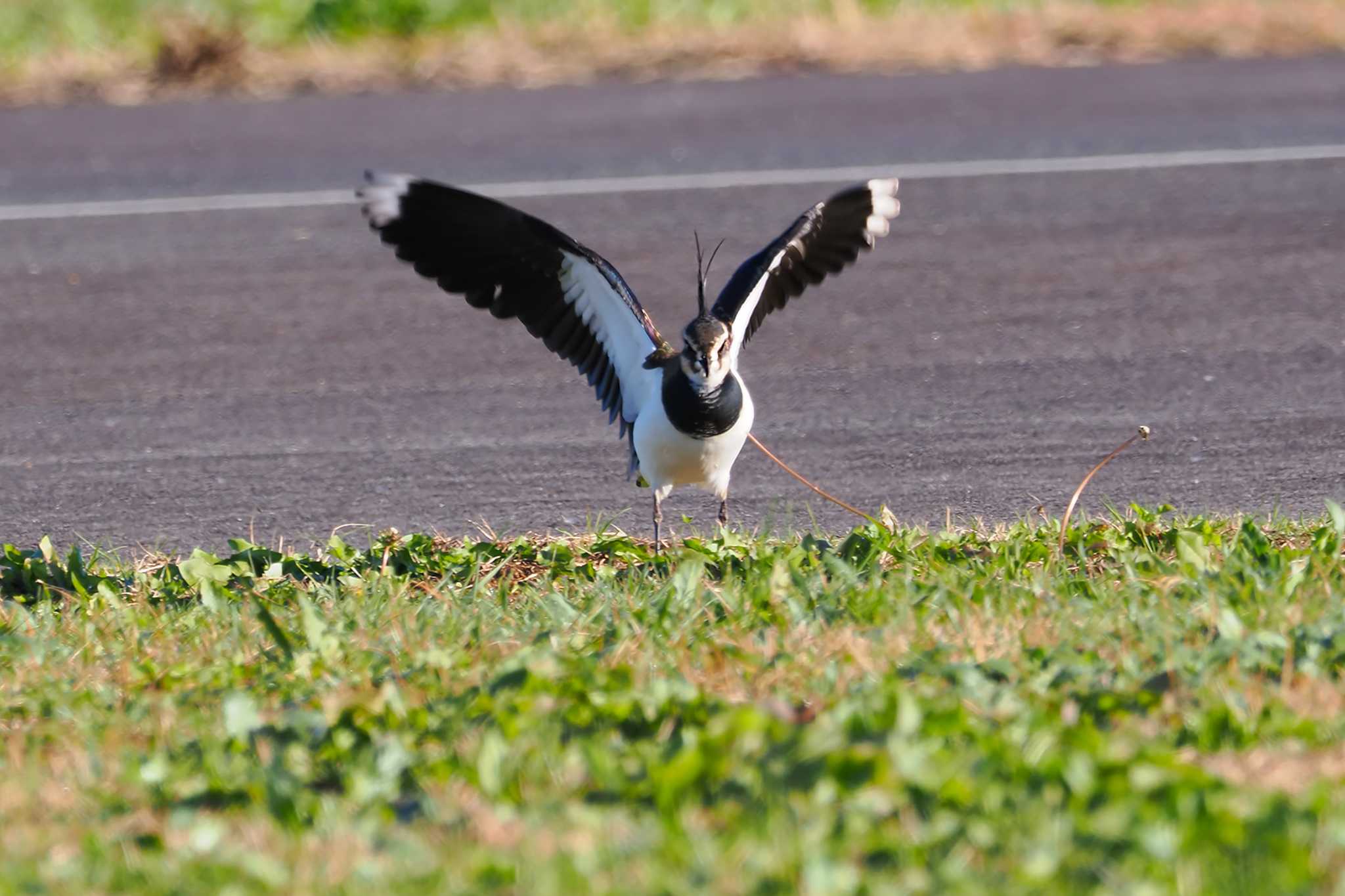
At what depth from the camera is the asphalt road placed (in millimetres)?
5219

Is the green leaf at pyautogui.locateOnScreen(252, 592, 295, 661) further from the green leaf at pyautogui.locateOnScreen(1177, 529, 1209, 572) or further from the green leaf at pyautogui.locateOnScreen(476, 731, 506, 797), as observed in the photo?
the green leaf at pyautogui.locateOnScreen(1177, 529, 1209, 572)

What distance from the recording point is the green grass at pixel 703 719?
103 inches

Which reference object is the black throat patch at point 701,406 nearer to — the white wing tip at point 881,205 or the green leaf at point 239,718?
the white wing tip at point 881,205

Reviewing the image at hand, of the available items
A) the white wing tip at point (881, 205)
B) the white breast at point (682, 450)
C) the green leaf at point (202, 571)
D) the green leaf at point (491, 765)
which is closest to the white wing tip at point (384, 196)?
the white breast at point (682, 450)

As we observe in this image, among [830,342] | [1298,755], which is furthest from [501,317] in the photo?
[1298,755]

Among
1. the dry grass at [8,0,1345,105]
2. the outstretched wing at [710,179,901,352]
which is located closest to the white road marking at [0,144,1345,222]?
the dry grass at [8,0,1345,105]

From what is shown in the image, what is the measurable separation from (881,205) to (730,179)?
3854mm

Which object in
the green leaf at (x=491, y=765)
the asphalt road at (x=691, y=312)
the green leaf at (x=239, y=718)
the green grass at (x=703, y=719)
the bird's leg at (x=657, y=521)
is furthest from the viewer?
the asphalt road at (x=691, y=312)

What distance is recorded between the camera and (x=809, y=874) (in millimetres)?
2504

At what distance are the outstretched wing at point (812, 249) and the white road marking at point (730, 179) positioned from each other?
358 centimetres

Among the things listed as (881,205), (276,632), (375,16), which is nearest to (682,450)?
(881,205)

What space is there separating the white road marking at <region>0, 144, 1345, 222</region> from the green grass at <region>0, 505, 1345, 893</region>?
4359mm

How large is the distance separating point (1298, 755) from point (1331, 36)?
898 cm

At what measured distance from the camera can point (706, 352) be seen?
13.6 feet
